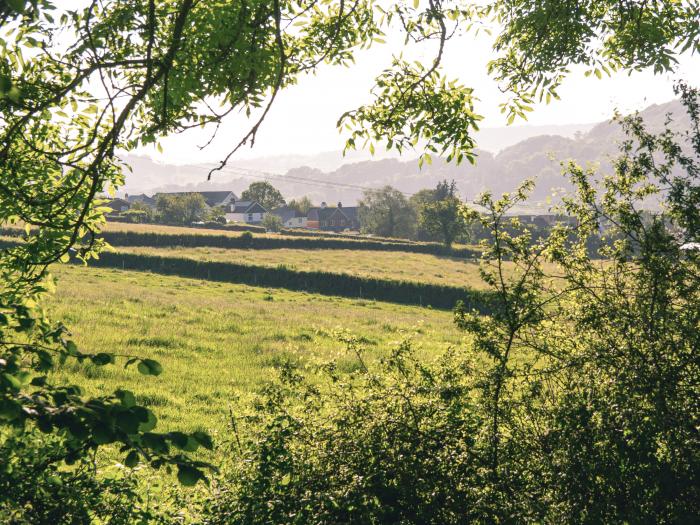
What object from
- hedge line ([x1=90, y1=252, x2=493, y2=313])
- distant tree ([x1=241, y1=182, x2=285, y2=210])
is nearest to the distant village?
distant tree ([x1=241, y1=182, x2=285, y2=210])

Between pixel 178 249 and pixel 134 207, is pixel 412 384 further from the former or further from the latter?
pixel 134 207

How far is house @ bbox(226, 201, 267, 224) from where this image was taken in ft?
487

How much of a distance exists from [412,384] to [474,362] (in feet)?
3.02

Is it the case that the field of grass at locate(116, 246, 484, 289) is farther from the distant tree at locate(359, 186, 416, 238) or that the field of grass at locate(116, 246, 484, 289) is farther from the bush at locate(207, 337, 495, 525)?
the distant tree at locate(359, 186, 416, 238)

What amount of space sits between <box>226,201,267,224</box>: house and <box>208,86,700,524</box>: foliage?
142 metres

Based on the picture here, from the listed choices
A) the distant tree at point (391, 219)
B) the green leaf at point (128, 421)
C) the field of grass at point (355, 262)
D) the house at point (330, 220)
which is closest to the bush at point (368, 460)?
the green leaf at point (128, 421)

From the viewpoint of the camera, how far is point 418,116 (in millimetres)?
7707

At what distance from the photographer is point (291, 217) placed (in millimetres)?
178125

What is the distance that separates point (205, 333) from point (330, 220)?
486 feet

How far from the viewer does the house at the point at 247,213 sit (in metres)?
148

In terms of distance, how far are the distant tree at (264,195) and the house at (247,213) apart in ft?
7.85

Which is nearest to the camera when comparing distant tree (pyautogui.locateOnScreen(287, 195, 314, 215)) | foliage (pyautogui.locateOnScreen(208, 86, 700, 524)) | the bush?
foliage (pyautogui.locateOnScreen(208, 86, 700, 524))

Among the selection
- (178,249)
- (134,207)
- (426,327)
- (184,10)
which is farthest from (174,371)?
(134,207)

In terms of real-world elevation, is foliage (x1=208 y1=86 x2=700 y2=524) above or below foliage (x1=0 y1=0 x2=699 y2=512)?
below
